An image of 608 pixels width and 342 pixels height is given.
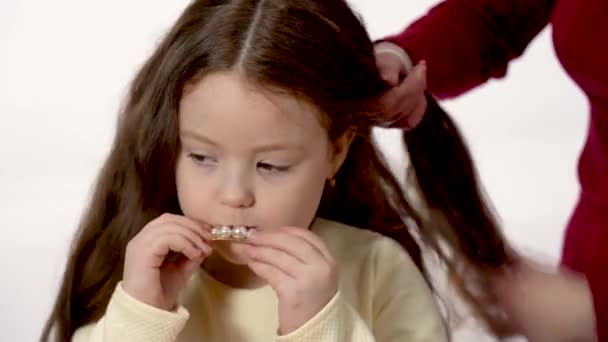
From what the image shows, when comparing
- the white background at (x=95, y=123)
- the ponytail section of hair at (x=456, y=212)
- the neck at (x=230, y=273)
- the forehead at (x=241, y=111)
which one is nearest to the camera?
the forehead at (x=241, y=111)

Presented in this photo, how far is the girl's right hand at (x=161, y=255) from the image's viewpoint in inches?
31.5

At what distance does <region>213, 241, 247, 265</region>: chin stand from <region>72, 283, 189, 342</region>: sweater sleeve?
0.21 ft

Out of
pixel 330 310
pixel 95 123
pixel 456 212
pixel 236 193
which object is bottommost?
pixel 95 123

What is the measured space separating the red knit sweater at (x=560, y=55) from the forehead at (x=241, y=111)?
0.27 metres

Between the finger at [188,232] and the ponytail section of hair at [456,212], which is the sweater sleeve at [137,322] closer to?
the finger at [188,232]

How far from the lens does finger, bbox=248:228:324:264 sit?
2.61 feet

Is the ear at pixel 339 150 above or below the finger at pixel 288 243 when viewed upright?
above

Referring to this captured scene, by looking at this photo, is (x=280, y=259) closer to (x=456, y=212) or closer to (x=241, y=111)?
(x=241, y=111)

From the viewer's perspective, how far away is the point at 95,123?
1.58m

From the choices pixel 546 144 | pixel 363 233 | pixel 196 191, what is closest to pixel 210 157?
pixel 196 191

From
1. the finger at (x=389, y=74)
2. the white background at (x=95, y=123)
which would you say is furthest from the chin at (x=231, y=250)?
the white background at (x=95, y=123)

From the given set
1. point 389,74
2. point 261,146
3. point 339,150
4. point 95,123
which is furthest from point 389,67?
point 95,123

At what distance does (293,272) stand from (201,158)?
0.39 feet

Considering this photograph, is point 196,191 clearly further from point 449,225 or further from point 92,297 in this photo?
point 449,225
